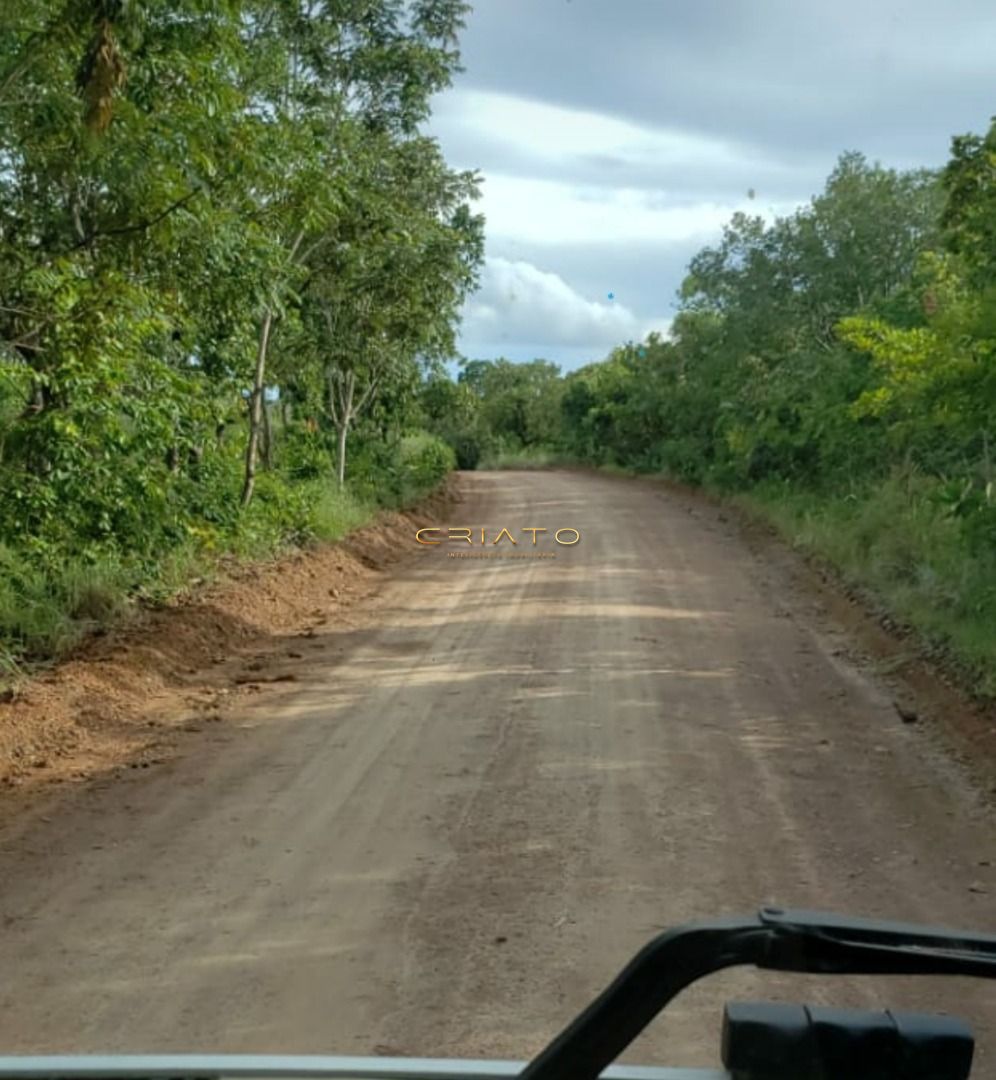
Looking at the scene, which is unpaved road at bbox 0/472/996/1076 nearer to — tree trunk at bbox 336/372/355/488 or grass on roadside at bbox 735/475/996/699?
grass on roadside at bbox 735/475/996/699

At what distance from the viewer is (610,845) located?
6.64 metres

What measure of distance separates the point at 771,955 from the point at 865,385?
1990 cm

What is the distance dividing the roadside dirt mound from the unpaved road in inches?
20.5

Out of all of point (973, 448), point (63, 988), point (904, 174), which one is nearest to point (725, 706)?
point (63, 988)

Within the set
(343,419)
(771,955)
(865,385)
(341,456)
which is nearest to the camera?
(771,955)

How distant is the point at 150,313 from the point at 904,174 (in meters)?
17.6

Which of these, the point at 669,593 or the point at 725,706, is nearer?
the point at 725,706

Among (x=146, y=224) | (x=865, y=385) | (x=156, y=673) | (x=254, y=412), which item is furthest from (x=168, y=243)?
(x=865, y=385)

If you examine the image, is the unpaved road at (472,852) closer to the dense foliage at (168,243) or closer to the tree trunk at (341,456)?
the dense foliage at (168,243)

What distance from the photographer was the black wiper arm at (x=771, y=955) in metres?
1.70

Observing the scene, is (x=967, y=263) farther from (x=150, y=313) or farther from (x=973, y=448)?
(x=150, y=313)

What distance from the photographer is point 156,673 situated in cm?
1110

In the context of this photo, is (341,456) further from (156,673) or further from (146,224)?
(146,224)

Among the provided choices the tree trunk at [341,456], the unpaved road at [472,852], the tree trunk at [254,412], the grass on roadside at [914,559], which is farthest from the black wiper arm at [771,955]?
the tree trunk at [341,456]
